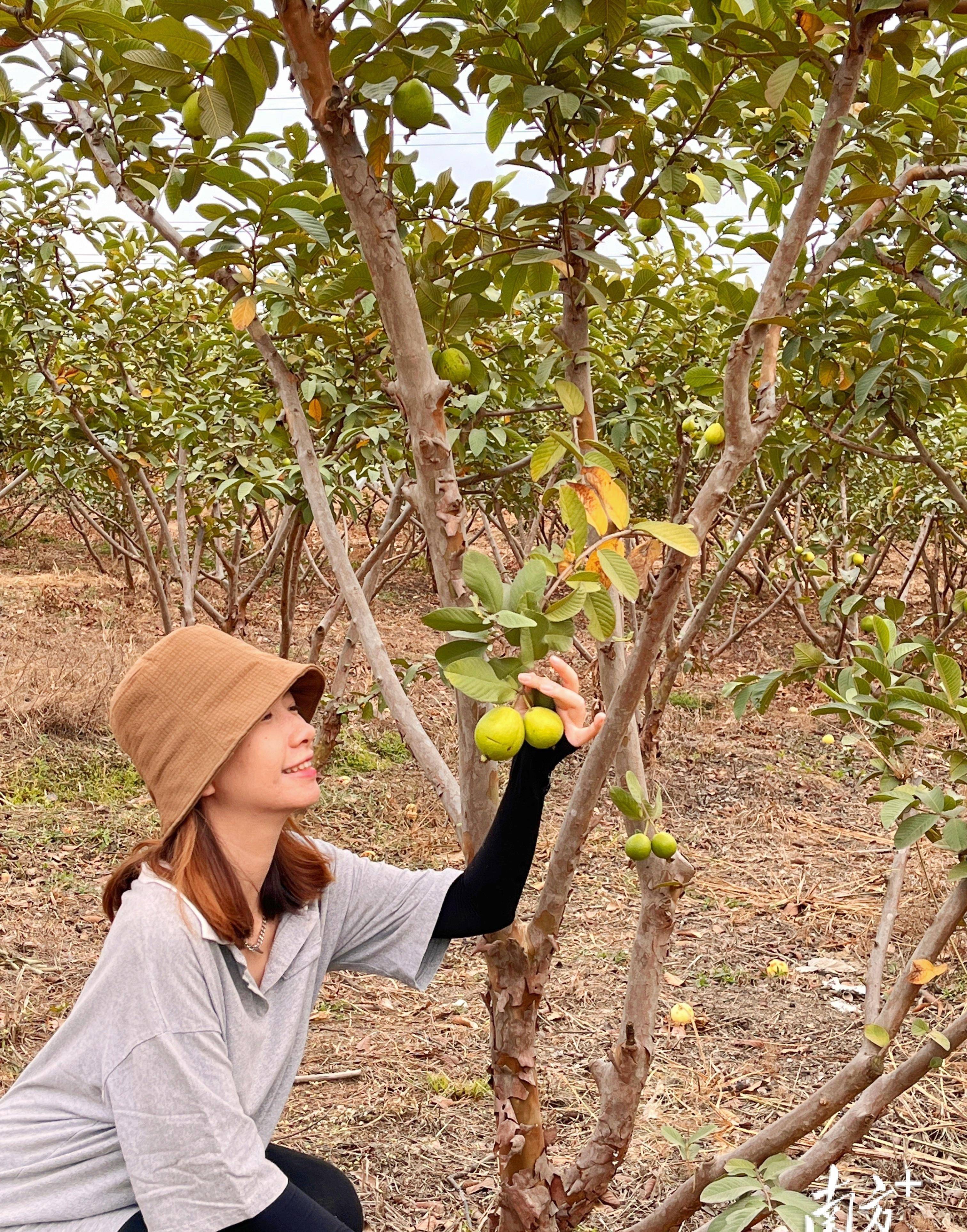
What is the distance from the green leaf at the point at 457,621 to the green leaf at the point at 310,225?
69 cm

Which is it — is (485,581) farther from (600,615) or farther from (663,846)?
(663,846)

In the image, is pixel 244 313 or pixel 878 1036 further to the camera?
pixel 244 313

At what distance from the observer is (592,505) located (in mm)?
1111

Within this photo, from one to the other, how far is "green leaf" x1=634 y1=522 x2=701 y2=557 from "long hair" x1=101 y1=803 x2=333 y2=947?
749 millimetres

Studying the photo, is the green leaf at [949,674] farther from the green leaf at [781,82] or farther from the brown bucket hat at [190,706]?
the brown bucket hat at [190,706]

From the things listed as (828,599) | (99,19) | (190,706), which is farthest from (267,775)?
(828,599)

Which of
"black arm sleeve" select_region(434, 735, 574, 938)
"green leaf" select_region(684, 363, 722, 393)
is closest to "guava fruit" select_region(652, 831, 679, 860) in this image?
A: "black arm sleeve" select_region(434, 735, 574, 938)

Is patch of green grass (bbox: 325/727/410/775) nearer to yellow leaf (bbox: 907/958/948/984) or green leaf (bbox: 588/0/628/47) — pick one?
yellow leaf (bbox: 907/958/948/984)

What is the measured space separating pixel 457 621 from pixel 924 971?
0.79 metres

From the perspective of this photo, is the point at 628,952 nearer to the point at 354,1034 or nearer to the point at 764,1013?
the point at 764,1013

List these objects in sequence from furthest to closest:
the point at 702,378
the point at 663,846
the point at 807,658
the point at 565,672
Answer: the point at 702,378 < the point at 807,658 < the point at 663,846 < the point at 565,672

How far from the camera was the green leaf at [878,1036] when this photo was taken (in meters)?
1.35

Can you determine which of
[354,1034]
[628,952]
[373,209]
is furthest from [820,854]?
[373,209]

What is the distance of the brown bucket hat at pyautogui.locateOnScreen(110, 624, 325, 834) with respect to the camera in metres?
1.41
